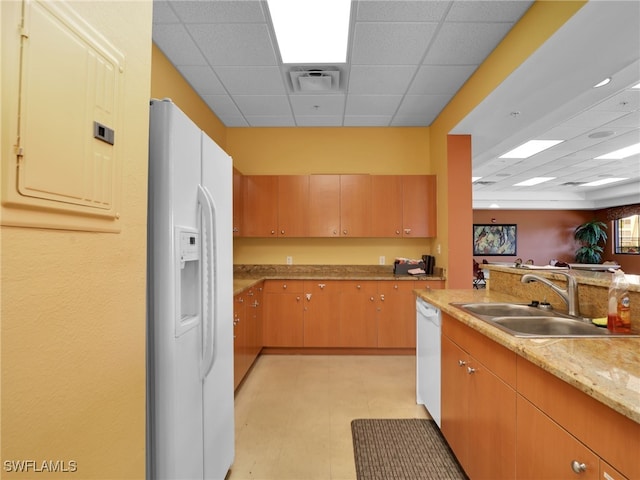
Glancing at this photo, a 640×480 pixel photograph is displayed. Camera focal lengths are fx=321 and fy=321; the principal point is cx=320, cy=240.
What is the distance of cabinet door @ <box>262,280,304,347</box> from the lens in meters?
3.94

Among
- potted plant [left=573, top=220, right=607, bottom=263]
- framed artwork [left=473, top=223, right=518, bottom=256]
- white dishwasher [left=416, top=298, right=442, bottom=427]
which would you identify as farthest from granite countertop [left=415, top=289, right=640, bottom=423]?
potted plant [left=573, top=220, right=607, bottom=263]

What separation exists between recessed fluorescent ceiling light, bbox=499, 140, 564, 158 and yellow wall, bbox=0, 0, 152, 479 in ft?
18.1

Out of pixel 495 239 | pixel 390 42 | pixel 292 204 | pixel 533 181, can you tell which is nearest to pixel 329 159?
pixel 292 204

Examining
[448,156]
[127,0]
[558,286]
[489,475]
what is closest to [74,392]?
[127,0]

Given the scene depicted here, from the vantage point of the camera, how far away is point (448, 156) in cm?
378

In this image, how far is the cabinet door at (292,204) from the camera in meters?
4.24

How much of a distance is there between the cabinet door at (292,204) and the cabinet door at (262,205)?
67mm

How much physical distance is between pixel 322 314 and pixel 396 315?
2.95 ft

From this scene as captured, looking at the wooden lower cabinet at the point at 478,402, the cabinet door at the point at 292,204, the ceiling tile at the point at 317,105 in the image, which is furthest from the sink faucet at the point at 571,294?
the cabinet door at the point at 292,204

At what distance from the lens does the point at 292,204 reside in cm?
425

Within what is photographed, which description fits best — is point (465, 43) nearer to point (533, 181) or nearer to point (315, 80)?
point (315, 80)

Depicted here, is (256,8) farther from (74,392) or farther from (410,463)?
(410,463)

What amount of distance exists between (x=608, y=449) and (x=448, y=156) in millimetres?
3375

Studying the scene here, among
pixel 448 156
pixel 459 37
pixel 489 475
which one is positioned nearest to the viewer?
pixel 489 475
